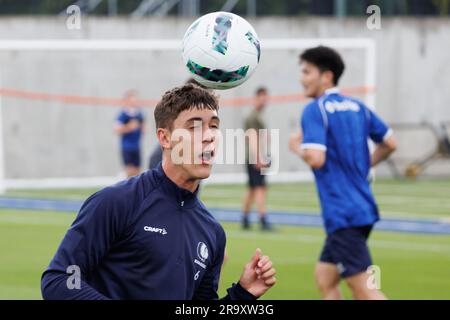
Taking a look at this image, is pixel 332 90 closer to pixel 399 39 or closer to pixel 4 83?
pixel 4 83

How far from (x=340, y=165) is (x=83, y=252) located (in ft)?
13.0

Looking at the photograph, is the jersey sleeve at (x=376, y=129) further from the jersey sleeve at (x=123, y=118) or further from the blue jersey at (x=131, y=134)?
the jersey sleeve at (x=123, y=118)

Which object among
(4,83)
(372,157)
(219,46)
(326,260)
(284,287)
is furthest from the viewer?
(4,83)

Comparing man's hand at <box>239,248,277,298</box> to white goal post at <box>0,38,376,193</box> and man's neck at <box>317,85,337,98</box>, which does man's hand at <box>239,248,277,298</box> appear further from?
white goal post at <box>0,38,376,193</box>

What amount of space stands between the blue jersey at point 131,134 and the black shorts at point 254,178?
505 centimetres

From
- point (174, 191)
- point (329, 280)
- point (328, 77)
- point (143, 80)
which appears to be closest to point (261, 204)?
point (328, 77)

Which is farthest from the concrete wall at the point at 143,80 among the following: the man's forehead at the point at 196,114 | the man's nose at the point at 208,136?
the man's nose at the point at 208,136

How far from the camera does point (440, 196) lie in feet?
76.2

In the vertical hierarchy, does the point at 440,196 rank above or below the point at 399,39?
below

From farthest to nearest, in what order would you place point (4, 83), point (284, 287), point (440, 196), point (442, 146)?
point (442, 146) → point (4, 83) → point (440, 196) → point (284, 287)

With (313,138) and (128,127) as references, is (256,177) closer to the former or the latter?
(128,127)

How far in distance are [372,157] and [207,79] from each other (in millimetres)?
3497

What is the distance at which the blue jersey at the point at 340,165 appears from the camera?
802cm

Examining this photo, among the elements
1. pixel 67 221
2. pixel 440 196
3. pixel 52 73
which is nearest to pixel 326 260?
pixel 67 221
